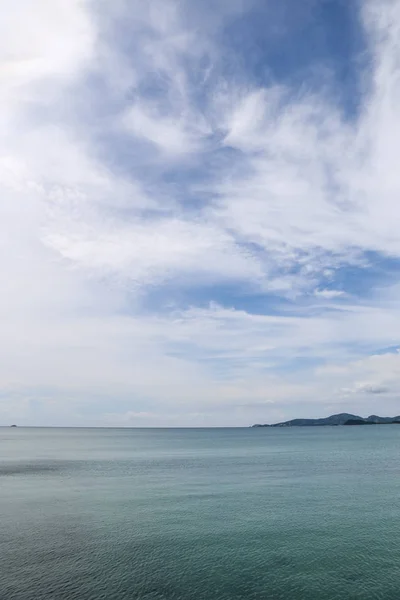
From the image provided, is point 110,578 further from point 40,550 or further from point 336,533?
point 336,533

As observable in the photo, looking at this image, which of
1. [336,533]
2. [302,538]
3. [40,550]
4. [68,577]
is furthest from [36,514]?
[336,533]

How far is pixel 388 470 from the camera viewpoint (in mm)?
112375

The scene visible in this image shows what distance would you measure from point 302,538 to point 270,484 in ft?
133

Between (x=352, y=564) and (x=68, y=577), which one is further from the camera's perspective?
(x=352, y=564)

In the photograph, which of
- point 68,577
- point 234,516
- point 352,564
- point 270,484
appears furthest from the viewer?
point 270,484

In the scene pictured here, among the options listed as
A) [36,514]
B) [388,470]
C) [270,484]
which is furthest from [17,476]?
[388,470]

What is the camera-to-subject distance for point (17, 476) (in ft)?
354

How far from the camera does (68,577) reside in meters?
39.8

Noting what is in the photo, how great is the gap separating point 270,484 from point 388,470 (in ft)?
142

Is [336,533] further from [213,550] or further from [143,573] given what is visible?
[143,573]

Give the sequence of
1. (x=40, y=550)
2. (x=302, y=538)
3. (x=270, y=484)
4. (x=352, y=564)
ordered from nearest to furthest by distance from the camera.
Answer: (x=352, y=564), (x=40, y=550), (x=302, y=538), (x=270, y=484)

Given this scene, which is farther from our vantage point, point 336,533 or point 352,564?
point 336,533

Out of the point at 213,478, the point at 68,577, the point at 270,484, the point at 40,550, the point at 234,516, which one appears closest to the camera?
the point at 68,577

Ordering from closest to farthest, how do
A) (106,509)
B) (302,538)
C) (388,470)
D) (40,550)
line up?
(40,550), (302,538), (106,509), (388,470)
